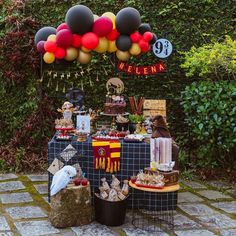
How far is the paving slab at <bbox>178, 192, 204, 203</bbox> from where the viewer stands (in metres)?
5.60

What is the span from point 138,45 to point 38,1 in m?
2.34

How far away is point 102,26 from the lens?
5691 millimetres

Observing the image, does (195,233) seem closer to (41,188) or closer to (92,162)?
(92,162)

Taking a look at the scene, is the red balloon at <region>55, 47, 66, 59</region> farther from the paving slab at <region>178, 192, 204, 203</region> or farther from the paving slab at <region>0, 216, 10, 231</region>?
the paving slab at <region>178, 192, 204, 203</region>

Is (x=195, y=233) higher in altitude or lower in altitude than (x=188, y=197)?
lower

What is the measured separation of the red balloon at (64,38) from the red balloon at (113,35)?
49 centimetres

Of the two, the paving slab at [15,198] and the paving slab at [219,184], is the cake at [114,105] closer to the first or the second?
the paving slab at [15,198]

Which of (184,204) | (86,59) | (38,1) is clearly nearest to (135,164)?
(184,204)

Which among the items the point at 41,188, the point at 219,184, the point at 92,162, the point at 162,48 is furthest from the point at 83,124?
the point at 162,48

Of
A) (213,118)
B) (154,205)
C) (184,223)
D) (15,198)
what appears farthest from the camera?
(213,118)

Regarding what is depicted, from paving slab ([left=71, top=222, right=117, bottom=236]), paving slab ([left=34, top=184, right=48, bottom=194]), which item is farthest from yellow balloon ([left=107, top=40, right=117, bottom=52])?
paving slab ([left=71, top=222, right=117, bottom=236])

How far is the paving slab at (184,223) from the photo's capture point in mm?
4691

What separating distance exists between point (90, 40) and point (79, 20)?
29cm

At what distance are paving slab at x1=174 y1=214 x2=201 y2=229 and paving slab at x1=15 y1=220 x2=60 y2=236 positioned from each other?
126 centimetres
